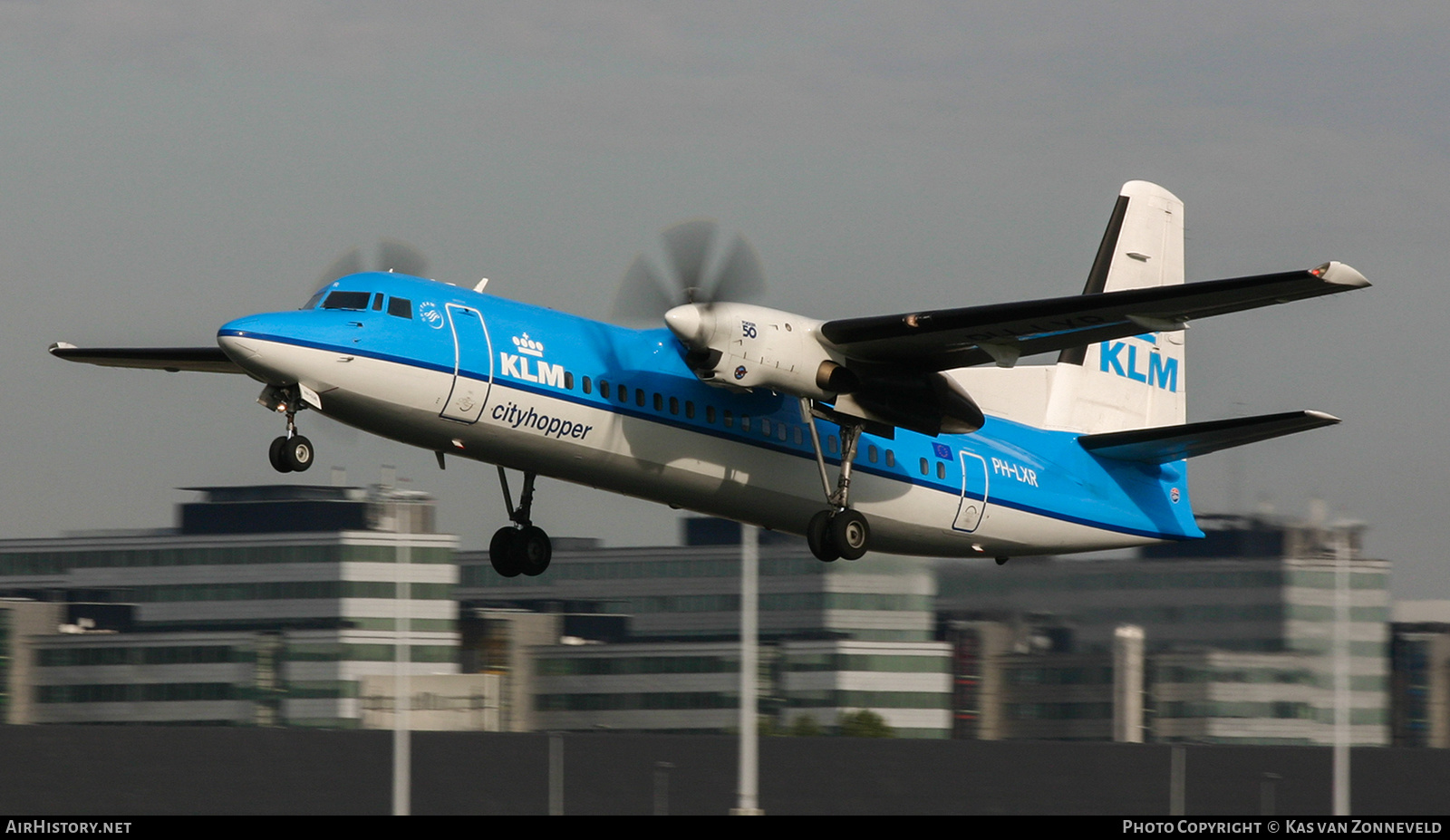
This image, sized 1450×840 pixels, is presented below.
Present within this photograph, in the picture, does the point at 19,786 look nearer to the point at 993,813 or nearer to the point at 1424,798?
the point at 993,813

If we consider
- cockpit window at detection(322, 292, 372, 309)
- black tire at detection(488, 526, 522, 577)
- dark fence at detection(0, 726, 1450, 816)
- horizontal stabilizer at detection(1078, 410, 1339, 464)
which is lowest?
dark fence at detection(0, 726, 1450, 816)

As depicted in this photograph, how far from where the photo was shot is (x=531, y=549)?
22953 millimetres

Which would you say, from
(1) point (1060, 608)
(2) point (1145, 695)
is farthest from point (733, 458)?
(2) point (1145, 695)

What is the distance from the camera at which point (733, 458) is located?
70.4 ft

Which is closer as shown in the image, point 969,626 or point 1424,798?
point 1424,798

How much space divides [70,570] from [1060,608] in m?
66.2

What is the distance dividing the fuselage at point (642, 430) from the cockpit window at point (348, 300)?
0.08ft

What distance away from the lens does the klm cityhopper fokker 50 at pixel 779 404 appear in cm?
1884

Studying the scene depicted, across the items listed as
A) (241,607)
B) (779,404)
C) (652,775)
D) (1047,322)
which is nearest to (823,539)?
(779,404)

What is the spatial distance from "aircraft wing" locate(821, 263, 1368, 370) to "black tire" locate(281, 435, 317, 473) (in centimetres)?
612

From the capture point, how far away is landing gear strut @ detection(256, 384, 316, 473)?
18.7 meters

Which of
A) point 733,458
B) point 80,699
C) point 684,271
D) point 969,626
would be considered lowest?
point 80,699

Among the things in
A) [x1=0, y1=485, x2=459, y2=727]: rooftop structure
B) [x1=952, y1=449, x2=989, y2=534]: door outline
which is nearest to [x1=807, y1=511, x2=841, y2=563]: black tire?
[x1=952, y1=449, x2=989, y2=534]: door outline

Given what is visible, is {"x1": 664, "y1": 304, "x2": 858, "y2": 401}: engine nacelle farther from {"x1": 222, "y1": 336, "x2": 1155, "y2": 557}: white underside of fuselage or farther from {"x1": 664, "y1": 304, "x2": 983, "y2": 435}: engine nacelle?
{"x1": 222, "y1": 336, "x2": 1155, "y2": 557}: white underside of fuselage
